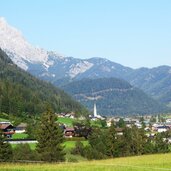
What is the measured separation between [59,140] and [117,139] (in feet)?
78.5

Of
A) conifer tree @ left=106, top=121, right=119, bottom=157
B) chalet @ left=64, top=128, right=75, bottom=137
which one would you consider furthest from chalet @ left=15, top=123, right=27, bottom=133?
conifer tree @ left=106, top=121, right=119, bottom=157

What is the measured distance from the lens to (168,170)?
118 feet

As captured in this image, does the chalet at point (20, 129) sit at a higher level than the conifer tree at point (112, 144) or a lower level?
higher

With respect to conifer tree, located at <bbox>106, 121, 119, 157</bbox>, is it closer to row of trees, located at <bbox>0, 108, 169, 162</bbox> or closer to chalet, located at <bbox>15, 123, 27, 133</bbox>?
row of trees, located at <bbox>0, 108, 169, 162</bbox>

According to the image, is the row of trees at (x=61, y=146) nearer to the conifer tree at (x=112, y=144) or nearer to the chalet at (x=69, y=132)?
the conifer tree at (x=112, y=144)

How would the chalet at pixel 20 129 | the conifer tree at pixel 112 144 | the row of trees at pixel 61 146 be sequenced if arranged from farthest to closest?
the chalet at pixel 20 129 < the conifer tree at pixel 112 144 < the row of trees at pixel 61 146

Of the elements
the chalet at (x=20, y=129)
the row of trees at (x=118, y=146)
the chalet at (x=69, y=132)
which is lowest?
the row of trees at (x=118, y=146)

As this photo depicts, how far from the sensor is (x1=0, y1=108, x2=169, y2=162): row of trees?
8512 cm

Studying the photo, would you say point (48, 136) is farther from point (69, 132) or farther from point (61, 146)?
point (69, 132)

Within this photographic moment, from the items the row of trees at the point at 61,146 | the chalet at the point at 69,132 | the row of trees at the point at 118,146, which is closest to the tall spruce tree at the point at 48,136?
the row of trees at the point at 61,146

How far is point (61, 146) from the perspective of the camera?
88.1 meters

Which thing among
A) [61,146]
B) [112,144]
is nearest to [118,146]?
[112,144]

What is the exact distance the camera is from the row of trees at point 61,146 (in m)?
85.1

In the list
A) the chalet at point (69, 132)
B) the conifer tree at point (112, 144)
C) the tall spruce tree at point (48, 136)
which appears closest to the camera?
the tall spruce tree at point (48, 136)
